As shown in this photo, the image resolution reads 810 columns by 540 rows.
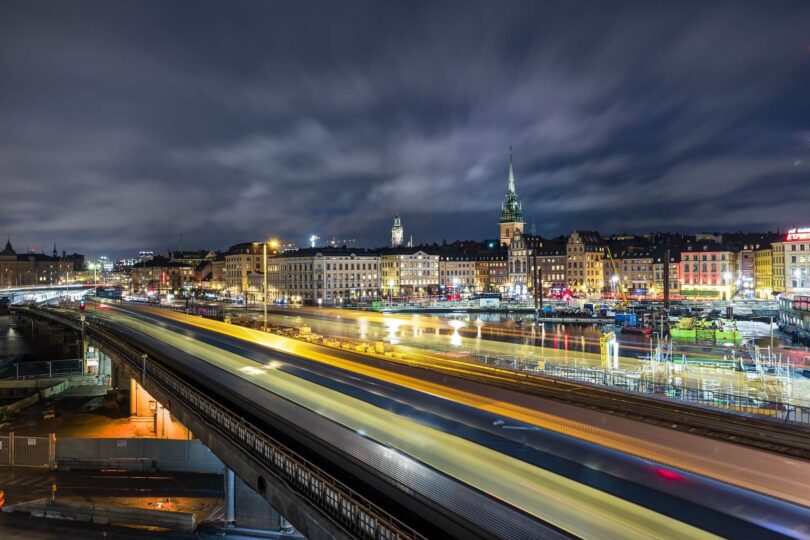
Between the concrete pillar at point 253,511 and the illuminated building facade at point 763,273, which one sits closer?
the concrete pillar at point 253,511

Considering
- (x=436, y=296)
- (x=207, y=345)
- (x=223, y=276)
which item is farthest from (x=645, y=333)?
(x=223, y=276)

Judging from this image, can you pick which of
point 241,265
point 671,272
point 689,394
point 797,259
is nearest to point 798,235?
point 797,259

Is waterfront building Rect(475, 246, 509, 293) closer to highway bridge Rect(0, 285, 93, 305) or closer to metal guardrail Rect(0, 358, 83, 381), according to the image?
metal guardrail Rect(0, 358, 83, 381)

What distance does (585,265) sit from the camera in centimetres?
12875

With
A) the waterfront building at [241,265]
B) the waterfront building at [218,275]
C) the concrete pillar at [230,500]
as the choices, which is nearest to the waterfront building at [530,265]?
the waterfront building at [241,265]

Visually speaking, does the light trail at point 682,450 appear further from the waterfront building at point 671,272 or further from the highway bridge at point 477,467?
the waterfront building at point 671,272

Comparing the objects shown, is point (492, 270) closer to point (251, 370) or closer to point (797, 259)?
point (797, 259)

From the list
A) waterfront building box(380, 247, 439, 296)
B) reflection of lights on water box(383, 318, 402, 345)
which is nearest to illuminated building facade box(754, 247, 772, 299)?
waterfront building box(380, 247, 439, 296)

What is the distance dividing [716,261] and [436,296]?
63058 millimetres

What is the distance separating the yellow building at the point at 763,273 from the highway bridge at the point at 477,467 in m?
120

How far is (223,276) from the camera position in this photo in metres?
170

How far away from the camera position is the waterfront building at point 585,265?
12762cm

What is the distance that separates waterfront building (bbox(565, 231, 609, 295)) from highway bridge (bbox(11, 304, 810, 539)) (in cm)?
11678

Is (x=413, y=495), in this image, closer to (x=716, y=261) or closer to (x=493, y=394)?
(x=493, y=394)
